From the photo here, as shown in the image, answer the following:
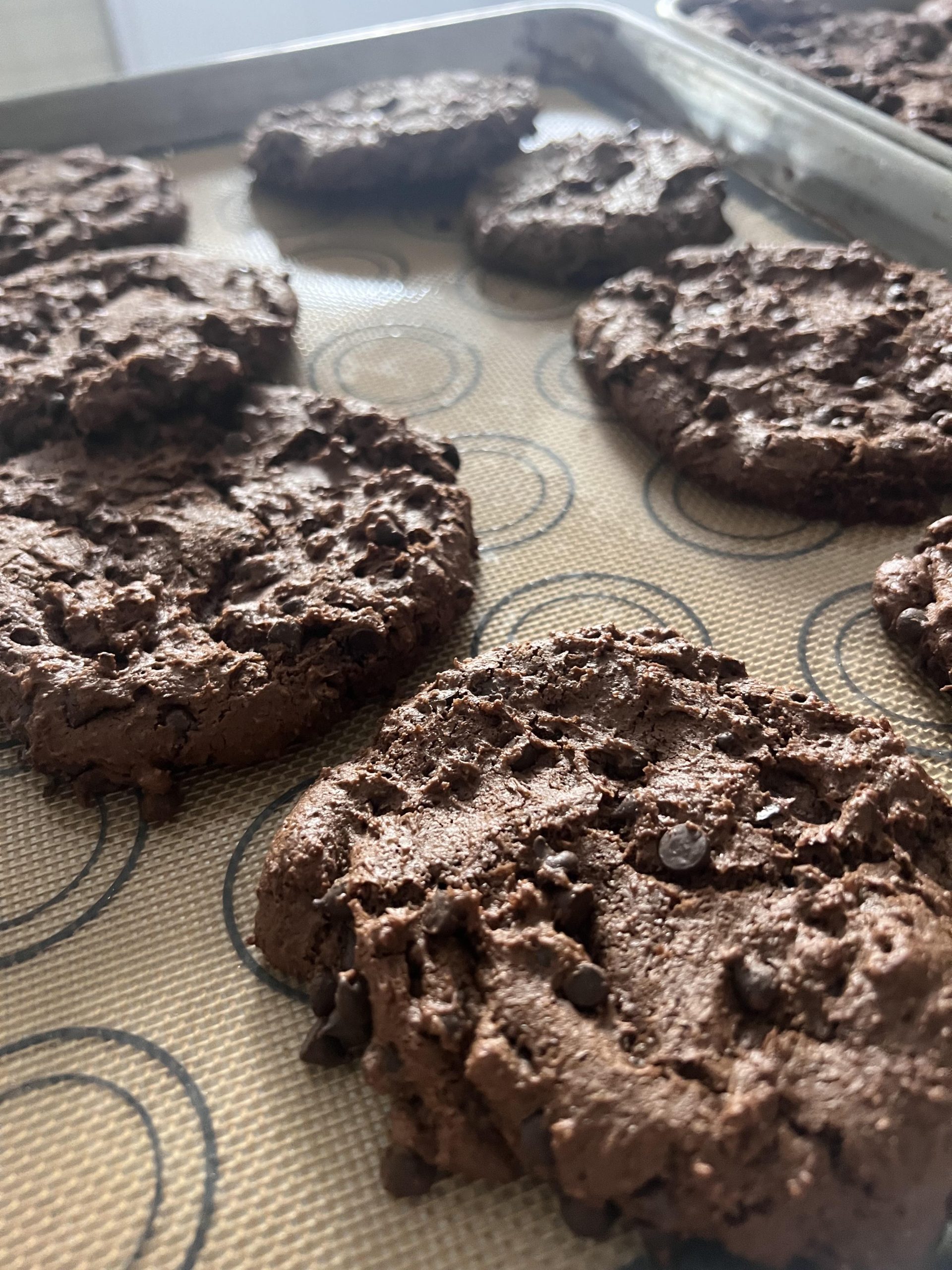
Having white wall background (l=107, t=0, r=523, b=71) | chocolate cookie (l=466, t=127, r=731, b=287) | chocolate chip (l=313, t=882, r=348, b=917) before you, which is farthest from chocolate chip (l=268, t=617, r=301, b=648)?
white wall background (l=107, t=0, r=523, b=71)

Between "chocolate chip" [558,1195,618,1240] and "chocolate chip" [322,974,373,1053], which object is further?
"chocolate chip" [322,974,373,1053]

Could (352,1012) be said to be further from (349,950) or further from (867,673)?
(867,673)

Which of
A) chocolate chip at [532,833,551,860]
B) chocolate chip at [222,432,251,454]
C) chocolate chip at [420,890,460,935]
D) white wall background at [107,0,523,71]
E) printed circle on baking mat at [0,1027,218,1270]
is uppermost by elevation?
white wall background at [107,0,523,71]

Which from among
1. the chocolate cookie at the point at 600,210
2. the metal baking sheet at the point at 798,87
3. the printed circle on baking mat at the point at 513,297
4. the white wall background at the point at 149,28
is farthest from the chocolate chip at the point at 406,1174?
the white wall background at the point at 149,28

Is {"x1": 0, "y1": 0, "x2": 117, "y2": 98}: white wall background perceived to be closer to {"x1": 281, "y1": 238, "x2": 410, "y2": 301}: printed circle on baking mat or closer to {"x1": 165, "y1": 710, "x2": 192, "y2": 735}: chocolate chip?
{"x1": 281, "y1": 238, "x2": 410, "y2": 301}: printed circle on baking mat

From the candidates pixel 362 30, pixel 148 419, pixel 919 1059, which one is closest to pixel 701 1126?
pixel 919 1059

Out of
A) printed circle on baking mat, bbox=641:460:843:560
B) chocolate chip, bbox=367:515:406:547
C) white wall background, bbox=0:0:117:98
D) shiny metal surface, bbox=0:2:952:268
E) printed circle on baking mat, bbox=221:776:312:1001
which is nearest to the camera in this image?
printed circle on baking mat, bbox=221:776:312:1001

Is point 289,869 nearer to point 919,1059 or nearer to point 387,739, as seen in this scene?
point 387,739
